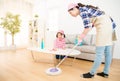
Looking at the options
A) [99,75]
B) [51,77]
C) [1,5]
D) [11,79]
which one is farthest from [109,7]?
[1,5]

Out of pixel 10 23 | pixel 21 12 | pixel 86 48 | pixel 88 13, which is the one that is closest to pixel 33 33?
pixel 10 23

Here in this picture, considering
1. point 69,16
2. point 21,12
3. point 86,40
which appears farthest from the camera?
point 21,12

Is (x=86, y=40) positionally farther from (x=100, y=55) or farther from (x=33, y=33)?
(x=33, y=33)

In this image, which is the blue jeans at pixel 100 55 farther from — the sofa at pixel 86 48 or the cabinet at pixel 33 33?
the cabinet at pixel 33 33

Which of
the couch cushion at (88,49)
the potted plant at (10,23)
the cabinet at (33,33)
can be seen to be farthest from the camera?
the cabinet at (33,33)

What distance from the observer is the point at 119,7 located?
332 cm

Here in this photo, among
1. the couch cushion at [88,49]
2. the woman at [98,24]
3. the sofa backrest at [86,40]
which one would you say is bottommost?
the couch cushion at [88,49]

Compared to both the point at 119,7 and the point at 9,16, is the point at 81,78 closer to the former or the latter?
the point at 119,7

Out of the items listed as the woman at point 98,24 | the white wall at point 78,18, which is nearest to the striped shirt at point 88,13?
the woman at point 98,24

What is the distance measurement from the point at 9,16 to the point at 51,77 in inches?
147

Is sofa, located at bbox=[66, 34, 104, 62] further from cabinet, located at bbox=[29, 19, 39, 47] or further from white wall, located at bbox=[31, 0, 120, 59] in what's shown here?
cabinet, located at bbox=[29, 19, 39, 47]

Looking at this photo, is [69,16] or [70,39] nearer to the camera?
[70,39]

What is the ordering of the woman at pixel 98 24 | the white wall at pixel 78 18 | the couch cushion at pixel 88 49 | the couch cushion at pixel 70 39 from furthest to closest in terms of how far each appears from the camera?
the couch cushion at pixel 70 39, the white wall at pixel 78 18, the couch cushion at pixel 88 49, the woman at pixel 98 24

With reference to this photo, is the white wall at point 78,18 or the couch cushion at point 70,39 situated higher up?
the white wall at point 78,18
